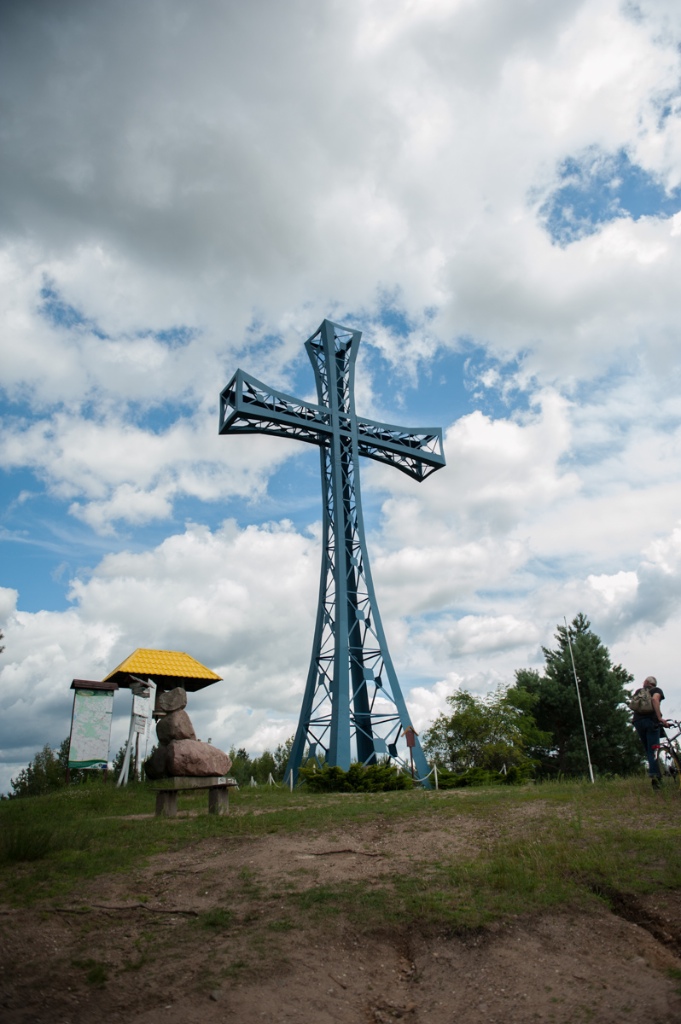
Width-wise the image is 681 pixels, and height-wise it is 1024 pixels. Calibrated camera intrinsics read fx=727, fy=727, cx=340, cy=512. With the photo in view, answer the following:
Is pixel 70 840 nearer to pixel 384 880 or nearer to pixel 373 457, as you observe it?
pixel 384 880

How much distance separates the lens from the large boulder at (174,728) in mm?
13094

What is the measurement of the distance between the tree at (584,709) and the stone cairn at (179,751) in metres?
21.6

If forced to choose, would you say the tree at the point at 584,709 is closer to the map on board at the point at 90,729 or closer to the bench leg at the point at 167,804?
the map on board at the point at 90,729

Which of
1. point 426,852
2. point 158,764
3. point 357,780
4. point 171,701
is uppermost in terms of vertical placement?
point 171,701

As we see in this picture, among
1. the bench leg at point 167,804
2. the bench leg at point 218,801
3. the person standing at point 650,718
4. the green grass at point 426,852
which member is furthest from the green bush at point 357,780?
the person standing at point 650,718

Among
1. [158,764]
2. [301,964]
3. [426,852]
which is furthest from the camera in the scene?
[158,764]

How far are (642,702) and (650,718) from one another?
336 millimetres

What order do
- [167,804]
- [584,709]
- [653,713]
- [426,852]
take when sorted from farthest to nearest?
1. [584,709]
2. [167,804]
3. [653,713]
4. [426,852]

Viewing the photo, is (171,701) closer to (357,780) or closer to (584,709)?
(357,780)

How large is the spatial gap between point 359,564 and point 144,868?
15.0m

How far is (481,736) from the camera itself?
29500 mm

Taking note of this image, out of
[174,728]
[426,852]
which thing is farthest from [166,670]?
[426,852]

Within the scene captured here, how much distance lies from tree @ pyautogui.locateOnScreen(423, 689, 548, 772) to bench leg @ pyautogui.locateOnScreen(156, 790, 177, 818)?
17.9 meters

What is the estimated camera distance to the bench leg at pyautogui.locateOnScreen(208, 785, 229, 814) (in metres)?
12.5
